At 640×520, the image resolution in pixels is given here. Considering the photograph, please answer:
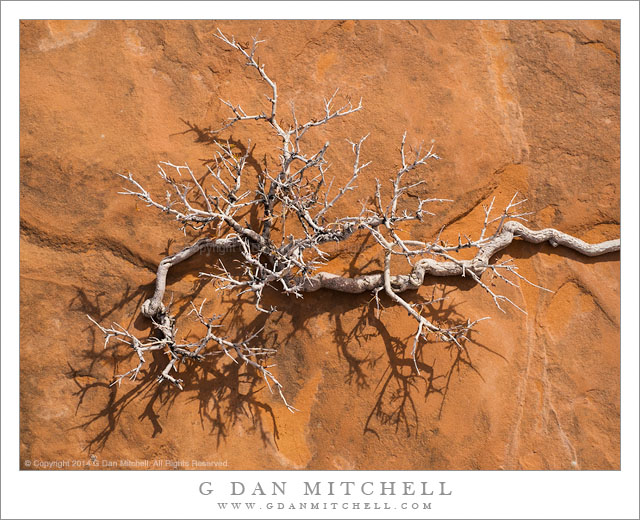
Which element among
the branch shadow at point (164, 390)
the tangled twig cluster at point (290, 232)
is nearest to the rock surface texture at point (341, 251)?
the branch shadow at point (164, 390)

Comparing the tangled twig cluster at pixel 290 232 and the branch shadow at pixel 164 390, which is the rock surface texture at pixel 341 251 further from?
the tangled twig cluster at pixel 290 232

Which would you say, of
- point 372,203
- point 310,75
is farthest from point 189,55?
point 372,203

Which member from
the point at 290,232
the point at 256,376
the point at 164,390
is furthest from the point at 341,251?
the point at 164,390

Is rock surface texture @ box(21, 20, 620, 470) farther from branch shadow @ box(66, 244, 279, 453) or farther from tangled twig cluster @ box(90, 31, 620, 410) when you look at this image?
tangled twig cluster @ box(90, 31, 620, 410)

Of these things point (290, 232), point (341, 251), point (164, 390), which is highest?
point (290, 232)

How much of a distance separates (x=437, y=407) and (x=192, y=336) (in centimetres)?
210

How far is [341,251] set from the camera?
13.7ft

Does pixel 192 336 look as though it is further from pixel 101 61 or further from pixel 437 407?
pixel 101 61

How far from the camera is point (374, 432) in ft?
13.4

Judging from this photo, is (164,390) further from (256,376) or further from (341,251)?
(341,251)

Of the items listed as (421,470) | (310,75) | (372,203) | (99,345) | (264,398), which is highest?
(310,75)

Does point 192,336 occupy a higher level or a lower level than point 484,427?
higher

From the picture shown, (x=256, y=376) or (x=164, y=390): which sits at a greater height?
(x=256, y=376)

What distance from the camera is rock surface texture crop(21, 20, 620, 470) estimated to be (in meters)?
4.07
